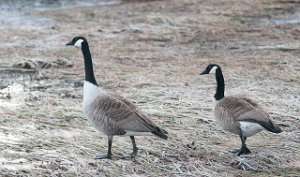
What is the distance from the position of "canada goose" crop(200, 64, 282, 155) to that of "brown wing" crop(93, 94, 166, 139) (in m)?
1.12

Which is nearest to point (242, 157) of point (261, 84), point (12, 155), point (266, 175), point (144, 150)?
point (266, 175)

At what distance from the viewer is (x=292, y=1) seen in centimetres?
2311

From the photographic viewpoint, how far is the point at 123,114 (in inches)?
355

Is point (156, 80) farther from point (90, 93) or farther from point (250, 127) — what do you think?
point (250, 127)

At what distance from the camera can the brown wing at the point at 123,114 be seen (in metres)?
8.83

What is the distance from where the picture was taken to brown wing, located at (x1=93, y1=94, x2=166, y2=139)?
883 cm

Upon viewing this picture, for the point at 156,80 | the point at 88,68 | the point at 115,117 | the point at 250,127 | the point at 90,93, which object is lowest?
the point at 156,80

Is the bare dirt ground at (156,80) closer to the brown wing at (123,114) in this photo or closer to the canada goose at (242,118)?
the canada goose at (242,118)

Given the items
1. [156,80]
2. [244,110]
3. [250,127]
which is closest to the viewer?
[250,127]

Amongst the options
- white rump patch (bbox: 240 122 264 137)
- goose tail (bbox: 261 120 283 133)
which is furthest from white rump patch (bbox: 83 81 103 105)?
goose tail (bbox: 261 120 283 133)

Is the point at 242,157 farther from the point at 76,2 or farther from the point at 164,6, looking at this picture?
the point at 76,2

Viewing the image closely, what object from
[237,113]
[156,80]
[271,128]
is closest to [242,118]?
[237,113]

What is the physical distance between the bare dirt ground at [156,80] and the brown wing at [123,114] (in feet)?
1.53

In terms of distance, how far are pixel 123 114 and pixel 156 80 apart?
4496mm
